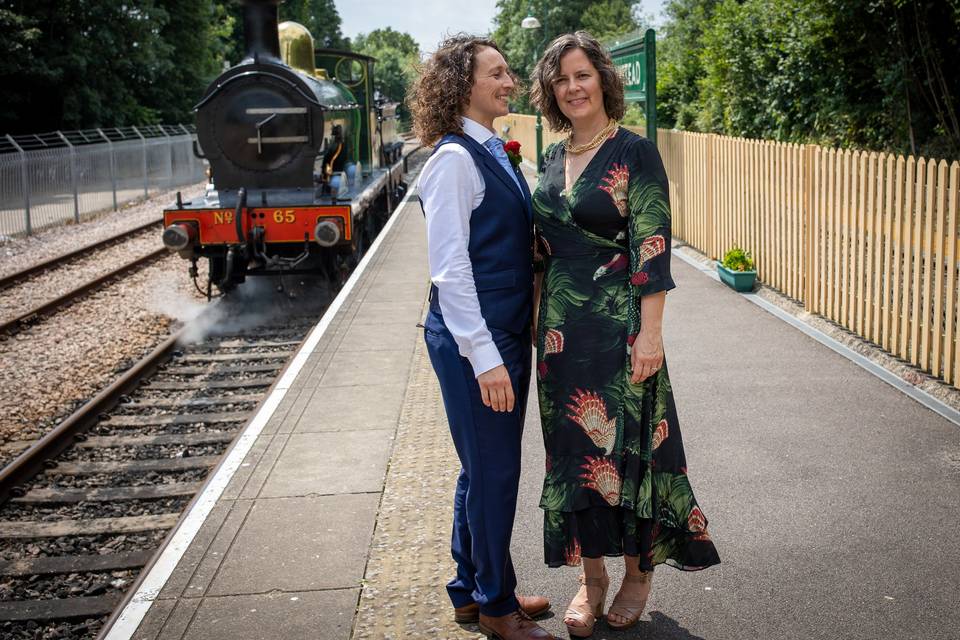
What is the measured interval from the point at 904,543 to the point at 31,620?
3.75 meters

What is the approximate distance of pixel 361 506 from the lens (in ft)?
15.4

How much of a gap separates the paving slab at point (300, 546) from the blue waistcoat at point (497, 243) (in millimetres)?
1372

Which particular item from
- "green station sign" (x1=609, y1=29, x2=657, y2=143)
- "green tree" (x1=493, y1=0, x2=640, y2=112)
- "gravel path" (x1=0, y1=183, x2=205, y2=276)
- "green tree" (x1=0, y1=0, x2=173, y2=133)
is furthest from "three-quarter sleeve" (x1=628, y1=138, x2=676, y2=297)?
"green tree" (x1=493, y1=0, x2=640, y2=112)

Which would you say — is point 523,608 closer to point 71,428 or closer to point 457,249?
point 457,249

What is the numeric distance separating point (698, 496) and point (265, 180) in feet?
25.4

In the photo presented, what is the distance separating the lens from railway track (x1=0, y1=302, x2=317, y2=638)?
4.79 metres

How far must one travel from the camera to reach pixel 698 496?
4.68 metres

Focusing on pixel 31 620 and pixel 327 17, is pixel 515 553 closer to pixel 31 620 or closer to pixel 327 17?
pixel 31 620

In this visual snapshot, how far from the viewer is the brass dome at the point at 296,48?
43.3 ft

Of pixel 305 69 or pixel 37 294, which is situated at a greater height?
pixel 305 69

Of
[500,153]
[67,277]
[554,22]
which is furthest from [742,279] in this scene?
[554,22]

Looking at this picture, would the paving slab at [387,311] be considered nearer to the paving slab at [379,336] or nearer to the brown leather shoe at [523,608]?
the paving slab at [379,336]

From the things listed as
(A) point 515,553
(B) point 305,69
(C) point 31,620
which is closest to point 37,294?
(B) point 305,69

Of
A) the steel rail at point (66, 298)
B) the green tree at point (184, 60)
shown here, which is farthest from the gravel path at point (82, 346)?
the green tree at point (184, 60)
